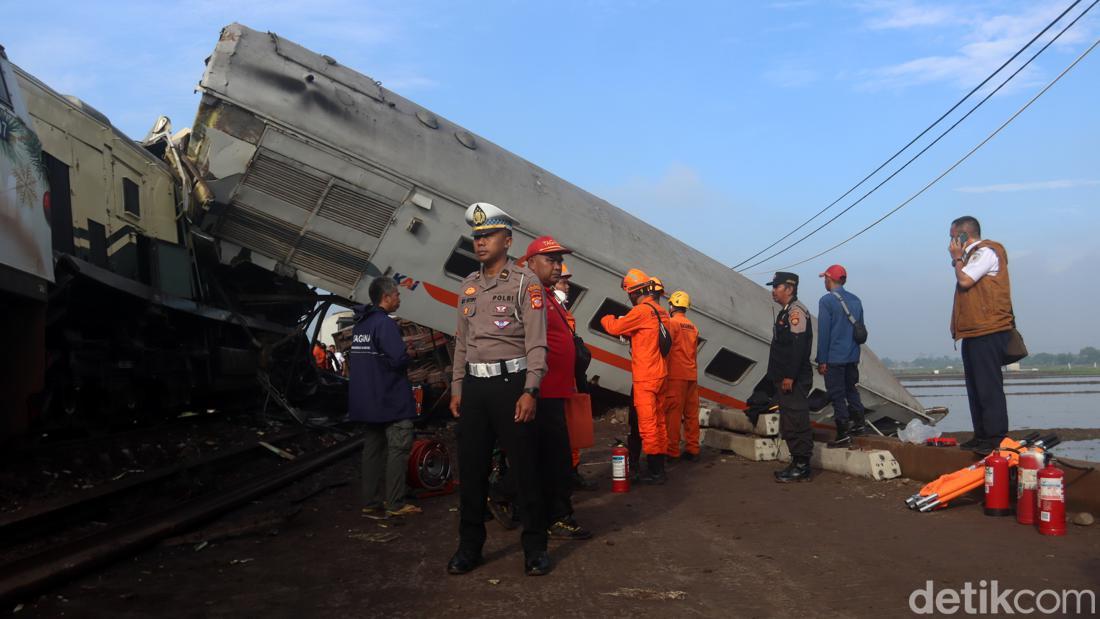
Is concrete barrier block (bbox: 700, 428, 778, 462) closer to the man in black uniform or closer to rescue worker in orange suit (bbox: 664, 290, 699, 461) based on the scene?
rescue worker in orange suit (bbox: 664, 290, 699, 461)

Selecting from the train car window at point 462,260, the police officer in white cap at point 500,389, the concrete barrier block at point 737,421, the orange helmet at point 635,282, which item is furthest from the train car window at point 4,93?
the concrete barrier block at point 737,421

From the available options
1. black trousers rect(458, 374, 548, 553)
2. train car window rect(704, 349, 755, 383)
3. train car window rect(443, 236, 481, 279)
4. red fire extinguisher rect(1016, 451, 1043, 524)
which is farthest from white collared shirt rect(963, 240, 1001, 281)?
train car window rect(704, 349, 755, 383)

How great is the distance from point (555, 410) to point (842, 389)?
4.46 meters

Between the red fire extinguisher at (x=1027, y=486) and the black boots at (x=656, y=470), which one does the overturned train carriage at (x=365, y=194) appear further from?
the red fire extinguisher at (x=1027, y=486)

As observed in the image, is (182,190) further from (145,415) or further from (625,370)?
(625,370)

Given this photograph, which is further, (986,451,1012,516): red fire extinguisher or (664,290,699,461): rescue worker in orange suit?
(664,290,699,461): rescue worker in orange suit

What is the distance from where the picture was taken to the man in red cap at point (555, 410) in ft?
17.0

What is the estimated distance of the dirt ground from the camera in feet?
13.2

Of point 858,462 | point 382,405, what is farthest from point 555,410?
point 858,462

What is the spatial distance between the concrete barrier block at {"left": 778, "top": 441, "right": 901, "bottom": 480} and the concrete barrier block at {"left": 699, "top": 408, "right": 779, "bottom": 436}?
71 centimetres

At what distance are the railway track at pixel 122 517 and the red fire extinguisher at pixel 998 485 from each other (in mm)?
4895

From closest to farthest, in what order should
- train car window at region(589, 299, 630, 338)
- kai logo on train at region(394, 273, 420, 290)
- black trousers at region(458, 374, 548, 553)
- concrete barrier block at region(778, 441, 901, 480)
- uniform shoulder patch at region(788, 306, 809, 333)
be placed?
black trousers at region(458, 374, 548, 553)
concrete barrier block at region(778, 441, 901, 480)
uniform shoulder patch at region(788, 306, 809, 333)
kai logo on train at region(394, 273, 420, 290)
train car window at region(589, 299, 630, 338)

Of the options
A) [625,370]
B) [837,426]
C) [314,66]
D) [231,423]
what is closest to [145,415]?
[231,423]

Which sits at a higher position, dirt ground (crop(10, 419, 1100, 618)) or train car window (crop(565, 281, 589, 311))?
train car window (crop(565, 281, 589, 311))
